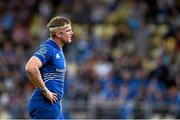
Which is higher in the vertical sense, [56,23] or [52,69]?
[56,23]

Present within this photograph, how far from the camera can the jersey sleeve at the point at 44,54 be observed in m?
9.24

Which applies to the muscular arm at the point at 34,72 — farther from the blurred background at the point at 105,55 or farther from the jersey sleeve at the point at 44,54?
the blurred background at the point at 105,55

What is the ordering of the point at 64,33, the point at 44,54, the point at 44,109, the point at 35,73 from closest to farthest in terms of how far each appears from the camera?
the point at 35,73, the point at 44,54, the point at 44,109, the point at 64,33

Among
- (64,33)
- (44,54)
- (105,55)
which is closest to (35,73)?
(44,54)

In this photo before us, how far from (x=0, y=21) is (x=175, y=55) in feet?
21.5

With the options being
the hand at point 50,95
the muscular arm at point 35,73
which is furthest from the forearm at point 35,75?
the hand at point 50,95

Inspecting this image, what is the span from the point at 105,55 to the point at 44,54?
10.1 meters

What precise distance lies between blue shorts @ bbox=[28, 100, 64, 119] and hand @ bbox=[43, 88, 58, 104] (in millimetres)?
72

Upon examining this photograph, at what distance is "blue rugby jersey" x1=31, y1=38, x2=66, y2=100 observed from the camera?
9367mm

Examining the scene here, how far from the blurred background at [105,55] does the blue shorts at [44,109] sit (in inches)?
285

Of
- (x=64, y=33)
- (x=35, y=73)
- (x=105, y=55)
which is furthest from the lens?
(x=105, y=55)

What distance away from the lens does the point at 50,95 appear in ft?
30.5

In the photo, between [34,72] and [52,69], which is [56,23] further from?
[34,72]

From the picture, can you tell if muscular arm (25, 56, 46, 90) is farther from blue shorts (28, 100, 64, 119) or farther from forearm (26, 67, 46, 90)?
blue shorts (28, 100, 64, 119)
